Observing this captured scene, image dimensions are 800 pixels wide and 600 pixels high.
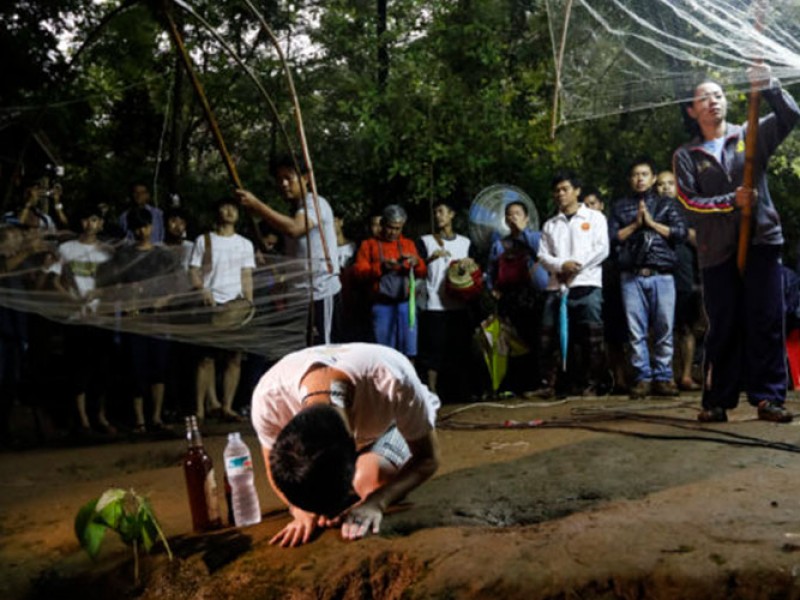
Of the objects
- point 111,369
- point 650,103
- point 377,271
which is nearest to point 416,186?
point 377,271

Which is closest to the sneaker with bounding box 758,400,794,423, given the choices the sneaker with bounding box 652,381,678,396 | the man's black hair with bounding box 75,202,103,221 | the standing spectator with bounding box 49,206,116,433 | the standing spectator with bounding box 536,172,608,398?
the sneaker with bounding box 652,381,678,396

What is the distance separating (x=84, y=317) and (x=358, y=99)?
658 cm

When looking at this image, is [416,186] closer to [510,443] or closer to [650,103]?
[510,443]

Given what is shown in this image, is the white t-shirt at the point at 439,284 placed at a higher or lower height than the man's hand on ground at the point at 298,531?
higher

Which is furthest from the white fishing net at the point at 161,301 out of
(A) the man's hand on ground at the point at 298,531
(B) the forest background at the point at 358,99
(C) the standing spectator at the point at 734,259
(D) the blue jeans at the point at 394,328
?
(B) the forest background at the point at 358,99

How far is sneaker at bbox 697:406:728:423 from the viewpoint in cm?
486

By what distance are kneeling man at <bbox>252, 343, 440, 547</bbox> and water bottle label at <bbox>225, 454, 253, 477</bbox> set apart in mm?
108

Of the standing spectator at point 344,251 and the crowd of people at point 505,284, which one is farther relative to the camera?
the standing spectator at point 344,251

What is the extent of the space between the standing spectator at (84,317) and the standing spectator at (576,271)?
3.41 m

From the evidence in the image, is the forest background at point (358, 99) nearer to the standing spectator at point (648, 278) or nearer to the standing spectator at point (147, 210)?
the standing spectator at point (147, 210)

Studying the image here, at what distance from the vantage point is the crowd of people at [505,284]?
14.9ft

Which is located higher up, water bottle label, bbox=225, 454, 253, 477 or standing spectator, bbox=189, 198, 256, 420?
standing spectator, bbox=189, 198, 256, 420

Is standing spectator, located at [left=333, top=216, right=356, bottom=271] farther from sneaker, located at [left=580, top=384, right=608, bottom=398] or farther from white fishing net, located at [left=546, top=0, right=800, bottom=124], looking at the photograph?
white fishing net, located at [left=546, top=0, right=800, bottom=124]

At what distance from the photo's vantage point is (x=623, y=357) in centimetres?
709
